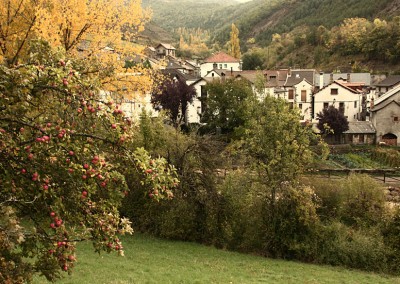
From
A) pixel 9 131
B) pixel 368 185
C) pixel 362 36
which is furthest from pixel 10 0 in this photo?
pixel 362 36

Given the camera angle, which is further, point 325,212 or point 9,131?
point 325,212

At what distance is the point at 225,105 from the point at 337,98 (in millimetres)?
17176

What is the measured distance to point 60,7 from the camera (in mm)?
13922

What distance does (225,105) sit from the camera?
151 ft

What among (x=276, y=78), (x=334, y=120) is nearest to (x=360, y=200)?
(x=334, y=120)

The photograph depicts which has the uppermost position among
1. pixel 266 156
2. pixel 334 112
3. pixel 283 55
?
pixel 283 55

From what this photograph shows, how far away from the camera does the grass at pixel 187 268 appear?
526 inches

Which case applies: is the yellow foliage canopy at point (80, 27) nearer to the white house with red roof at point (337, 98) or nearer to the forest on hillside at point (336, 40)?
the white house with red roof at point (337, 98)

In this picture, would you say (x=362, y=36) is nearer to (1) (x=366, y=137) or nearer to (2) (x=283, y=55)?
(2) (x=283, y=55)

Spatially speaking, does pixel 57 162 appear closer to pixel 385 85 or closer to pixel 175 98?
pixel 175 98

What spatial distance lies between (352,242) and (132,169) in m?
16.0

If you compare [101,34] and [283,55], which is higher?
[283,55]

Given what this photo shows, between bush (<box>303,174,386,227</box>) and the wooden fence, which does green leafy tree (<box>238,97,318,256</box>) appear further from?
the wooden fence

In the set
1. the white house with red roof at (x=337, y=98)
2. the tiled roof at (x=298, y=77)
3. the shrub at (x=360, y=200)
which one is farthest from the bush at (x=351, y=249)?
the tiled roof at (x=298, y=77)
